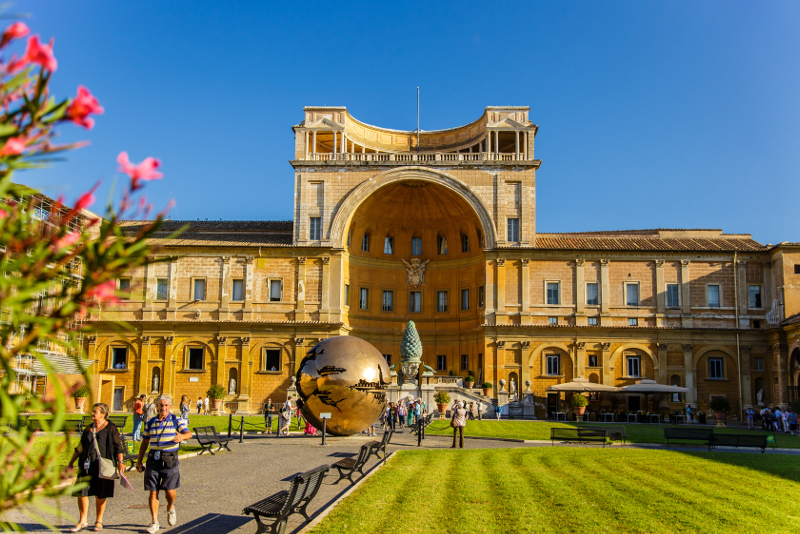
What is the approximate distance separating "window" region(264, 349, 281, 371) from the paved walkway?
2132cm

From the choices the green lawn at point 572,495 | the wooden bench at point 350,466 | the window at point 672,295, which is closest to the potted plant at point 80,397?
the green lawn at point 572,495

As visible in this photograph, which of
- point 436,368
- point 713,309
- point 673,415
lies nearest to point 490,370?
point 436,368

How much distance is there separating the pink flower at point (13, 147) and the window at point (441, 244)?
49.2m

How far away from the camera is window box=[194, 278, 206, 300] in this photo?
4631cm

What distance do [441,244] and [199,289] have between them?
→ 1772 cm

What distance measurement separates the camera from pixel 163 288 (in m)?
46.5

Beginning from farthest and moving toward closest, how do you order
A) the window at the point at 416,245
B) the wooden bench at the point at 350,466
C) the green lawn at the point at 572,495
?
the window at the point at 416,245, the wooden bench at the point at 350,466, the green lawn at the point at 572,495

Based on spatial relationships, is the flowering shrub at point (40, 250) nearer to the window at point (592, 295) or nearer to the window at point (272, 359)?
the window at point (272, 359)

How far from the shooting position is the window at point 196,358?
45.6 m

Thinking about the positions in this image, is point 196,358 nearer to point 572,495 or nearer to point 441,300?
point 441,300

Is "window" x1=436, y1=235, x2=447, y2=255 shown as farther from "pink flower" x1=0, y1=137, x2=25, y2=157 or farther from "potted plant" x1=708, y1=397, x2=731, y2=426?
"pink flower" x1=0, y1=137, x2=25, y2=157

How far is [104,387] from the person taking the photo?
44.5m

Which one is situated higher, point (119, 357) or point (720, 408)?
point (119, 357)

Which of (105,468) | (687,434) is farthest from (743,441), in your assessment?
(105,468)
